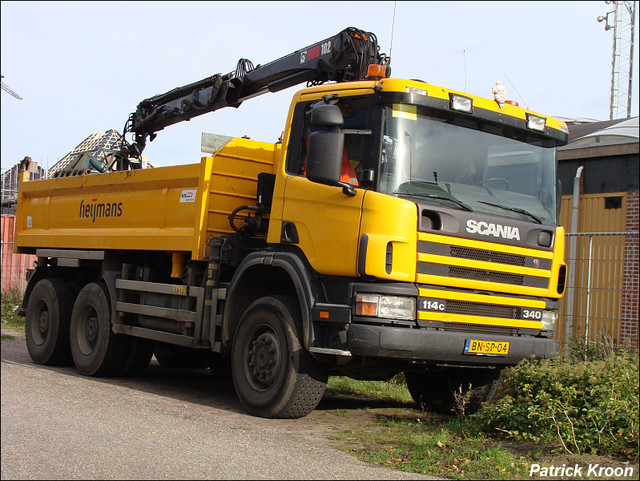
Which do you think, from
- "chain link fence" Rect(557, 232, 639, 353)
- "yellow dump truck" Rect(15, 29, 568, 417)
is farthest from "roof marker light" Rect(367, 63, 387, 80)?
"chain link fence" Rect(557, 232, 639, 353)

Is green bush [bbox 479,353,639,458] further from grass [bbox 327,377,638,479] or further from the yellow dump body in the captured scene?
the yellow dump body

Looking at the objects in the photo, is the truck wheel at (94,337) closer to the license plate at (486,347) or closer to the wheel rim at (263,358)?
the wheel rim at (263,358)

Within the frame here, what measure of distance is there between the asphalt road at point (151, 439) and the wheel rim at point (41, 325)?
3.06 m

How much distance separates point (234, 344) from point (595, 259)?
4818 millimetres

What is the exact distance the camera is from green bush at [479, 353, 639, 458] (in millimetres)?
5793

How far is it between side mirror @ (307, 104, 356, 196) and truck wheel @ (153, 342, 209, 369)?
4.77 m

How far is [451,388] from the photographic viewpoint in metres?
8.30

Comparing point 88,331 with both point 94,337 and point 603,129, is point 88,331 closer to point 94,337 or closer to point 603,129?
point 94,337

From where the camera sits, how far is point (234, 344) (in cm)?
757

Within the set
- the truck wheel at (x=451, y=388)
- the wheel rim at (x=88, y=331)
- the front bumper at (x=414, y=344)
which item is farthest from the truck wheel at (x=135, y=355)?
the front bumper at (x=414, y=344)

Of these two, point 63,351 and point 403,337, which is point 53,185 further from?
point 403,337

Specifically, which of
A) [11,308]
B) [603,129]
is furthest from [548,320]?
[11,308]

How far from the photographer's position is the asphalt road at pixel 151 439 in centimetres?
486

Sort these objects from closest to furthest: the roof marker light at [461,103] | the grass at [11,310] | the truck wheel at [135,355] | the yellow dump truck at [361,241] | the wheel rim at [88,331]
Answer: the yellow dump truck at [361,241], the roof marker light at [461,103], the truck wheel at [135,355], the wheel rim at [88,331], the grass at [11,310]
